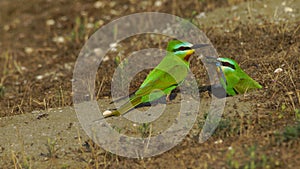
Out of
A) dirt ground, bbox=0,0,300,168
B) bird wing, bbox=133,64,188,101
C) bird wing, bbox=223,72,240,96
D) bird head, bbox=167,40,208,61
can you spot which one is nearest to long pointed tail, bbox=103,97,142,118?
bird wing, bbox=133,64,188,101

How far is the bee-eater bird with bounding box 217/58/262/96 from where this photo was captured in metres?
5.68

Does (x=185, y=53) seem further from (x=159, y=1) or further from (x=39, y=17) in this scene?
(x=39, y=17)

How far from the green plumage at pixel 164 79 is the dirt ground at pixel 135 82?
0.34 metres

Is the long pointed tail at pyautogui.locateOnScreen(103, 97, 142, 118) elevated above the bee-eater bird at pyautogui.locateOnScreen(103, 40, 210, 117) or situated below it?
below

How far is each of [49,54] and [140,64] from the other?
211 centimetres

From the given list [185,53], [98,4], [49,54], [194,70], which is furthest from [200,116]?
[98,4]

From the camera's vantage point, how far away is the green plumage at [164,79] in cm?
568

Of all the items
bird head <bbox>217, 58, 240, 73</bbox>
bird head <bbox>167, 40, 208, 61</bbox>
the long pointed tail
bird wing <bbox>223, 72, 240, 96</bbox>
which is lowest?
the long pointed tail

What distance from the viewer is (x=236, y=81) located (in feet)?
18.6

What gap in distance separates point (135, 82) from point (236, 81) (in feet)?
4.80

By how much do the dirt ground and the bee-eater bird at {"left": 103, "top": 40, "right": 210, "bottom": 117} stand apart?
341 mm

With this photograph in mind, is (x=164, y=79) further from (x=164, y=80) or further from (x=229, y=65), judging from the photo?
(x=229, y=65)

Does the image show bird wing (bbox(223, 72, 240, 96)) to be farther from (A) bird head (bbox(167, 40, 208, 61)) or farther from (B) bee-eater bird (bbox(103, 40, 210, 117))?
(A) bird head (bbox(167, 40, 208, 61))

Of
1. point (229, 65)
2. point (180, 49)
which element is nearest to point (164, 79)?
point (180, 49)
